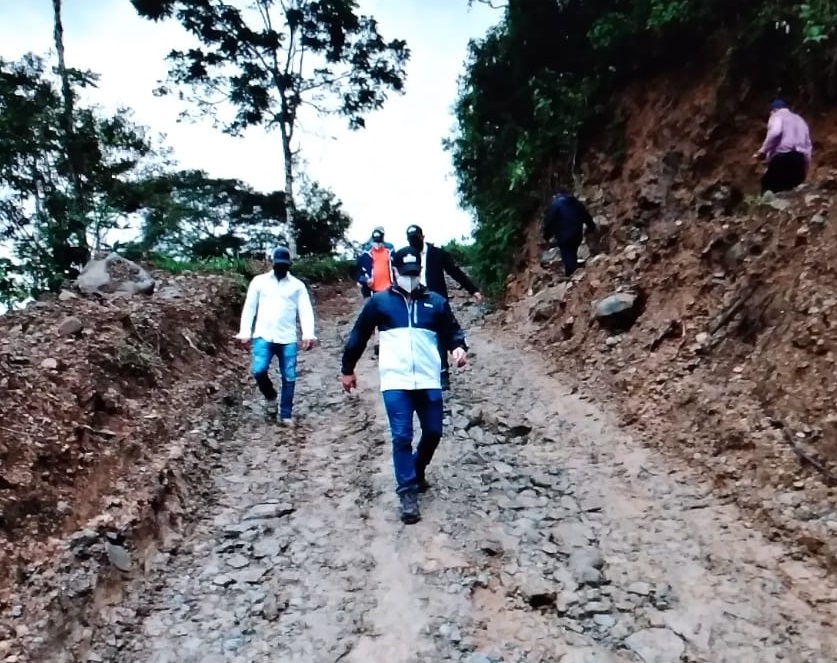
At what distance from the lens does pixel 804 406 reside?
188 inches

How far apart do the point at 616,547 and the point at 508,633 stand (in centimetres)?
112

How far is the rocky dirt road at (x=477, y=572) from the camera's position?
145 inches

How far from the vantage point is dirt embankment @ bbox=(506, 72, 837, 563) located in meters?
4.71

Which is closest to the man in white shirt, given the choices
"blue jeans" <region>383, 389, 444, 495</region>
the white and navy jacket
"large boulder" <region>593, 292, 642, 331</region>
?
the white and navy jacket

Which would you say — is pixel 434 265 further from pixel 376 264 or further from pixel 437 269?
pixel 376 264

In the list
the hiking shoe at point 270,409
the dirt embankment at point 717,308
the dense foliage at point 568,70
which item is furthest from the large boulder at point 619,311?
the hiking shoe at point 270,409

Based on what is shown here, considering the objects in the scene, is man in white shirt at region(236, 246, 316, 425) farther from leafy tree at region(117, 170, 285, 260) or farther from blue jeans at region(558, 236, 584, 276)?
leafy tree at region(117, 170, 285, 260)

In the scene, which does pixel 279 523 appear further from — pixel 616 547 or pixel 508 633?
pixel 616 547

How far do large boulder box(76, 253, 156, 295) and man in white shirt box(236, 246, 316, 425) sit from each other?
3095 mm

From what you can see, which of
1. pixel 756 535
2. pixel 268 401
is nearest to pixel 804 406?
pixel 756 535

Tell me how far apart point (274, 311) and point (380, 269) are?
242cm

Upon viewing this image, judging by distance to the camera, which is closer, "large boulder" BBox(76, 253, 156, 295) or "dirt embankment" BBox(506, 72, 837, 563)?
"dirt embankment" BBox(506, 72, 837, 563)

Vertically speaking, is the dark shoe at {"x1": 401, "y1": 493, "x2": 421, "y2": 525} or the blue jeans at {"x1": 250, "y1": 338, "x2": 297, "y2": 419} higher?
the blue jeans at {"x1": 250, "y1": 338, "x2": 297, "y2": 419}

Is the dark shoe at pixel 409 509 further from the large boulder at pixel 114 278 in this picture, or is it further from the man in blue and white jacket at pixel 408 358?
the large boulder at pixel 114 278
